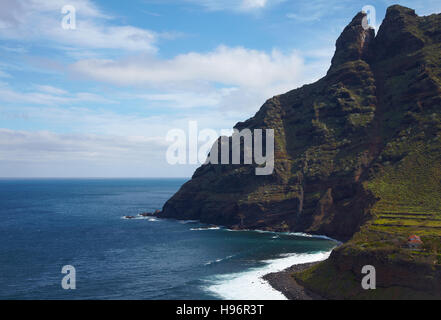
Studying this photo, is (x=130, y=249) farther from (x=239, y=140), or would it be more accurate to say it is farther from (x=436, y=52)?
(x=436, y=52)

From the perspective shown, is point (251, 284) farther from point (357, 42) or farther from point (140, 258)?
point (357, 42)

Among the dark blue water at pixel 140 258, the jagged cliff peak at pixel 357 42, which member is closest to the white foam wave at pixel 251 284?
the dark blue water at pixel 140 258

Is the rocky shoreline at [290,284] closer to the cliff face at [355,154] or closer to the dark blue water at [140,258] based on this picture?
the dark blue water at [140,258]

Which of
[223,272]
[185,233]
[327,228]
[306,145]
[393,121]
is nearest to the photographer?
[223,272]

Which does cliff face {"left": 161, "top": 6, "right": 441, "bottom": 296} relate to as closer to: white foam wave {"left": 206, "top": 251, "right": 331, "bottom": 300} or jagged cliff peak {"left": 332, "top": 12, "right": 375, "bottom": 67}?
jagged cliff peak {"left": 332, "top": 12, "right": 375, "bottom": 67}

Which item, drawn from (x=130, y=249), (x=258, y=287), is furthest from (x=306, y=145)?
(x=258, y=287)

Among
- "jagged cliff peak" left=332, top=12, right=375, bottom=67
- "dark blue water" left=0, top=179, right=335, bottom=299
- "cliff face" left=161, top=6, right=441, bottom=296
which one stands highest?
"jagged cliff peak" left=332, top=12, right=375, bottom=67

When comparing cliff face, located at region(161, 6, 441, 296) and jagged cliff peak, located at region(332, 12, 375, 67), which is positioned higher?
jagged cliff peak, located at region(332, 12, 375, 67)

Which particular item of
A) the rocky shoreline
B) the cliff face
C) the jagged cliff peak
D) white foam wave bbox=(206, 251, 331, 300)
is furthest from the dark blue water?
the jagged cliff peak
